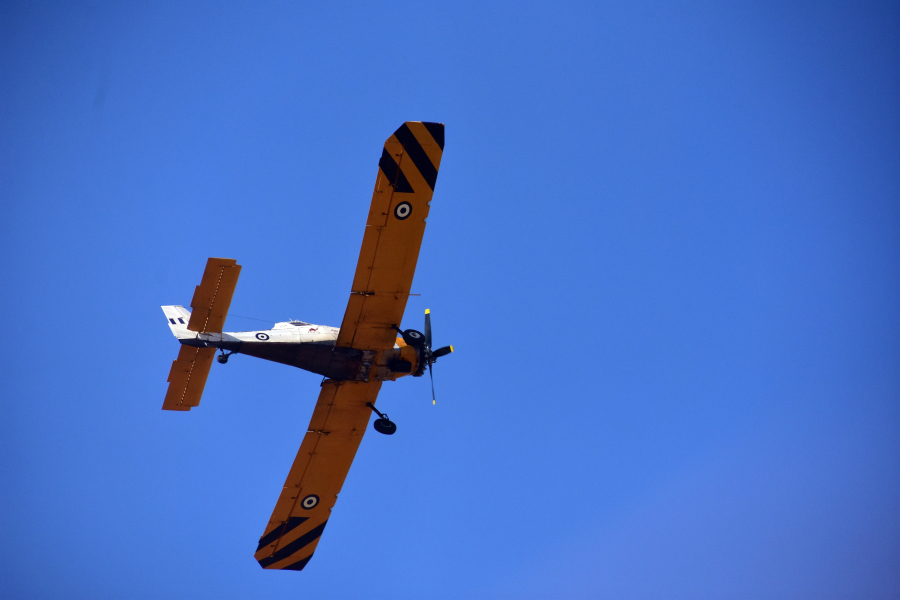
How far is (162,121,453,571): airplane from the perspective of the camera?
1198cm

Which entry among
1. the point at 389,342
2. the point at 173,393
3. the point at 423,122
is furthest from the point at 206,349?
the point at 423,122

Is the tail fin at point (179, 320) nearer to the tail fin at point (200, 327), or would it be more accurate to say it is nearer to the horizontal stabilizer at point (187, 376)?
the tail fin at point (200, 327)

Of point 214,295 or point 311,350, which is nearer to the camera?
point 214,295

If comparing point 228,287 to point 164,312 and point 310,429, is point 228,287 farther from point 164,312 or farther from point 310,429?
point 310,429

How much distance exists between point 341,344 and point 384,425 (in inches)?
89.4

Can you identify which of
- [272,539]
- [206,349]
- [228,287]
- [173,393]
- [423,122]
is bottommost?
[272,539]

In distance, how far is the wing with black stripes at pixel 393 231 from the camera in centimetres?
1171

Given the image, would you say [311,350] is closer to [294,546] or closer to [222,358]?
[222,358]

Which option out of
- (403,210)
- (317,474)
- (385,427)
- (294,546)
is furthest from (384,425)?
(403,210)

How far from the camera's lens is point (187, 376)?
43.7 ft

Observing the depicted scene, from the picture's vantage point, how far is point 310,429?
580 inches

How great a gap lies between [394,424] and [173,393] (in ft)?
15.3

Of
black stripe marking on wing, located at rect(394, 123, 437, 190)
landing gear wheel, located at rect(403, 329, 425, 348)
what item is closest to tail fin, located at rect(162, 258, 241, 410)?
landing gear wheel, located at rect(403, 329, 425, 348)

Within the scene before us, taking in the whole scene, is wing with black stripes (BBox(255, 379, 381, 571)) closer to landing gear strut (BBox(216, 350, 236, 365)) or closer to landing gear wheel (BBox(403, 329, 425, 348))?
landing gear wheel (BBox(403, 329, 425, 348))
